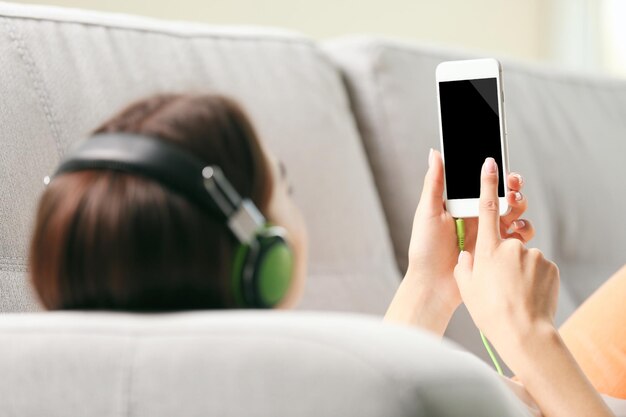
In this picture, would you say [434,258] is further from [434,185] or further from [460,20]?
[460,20]

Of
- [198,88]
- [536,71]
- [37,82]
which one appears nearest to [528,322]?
[198,88]

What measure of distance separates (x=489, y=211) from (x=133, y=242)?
1.10ft

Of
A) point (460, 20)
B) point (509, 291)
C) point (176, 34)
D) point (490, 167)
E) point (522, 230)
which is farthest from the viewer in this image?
point (460, 20)

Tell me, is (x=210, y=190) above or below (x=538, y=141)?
above

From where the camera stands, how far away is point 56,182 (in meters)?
0.67

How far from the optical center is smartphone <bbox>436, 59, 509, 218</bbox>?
1.03 m

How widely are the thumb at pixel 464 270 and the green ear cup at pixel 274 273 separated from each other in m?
0.19

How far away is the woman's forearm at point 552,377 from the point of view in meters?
0.73

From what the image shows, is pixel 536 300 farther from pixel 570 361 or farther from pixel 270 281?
pixel 270 281

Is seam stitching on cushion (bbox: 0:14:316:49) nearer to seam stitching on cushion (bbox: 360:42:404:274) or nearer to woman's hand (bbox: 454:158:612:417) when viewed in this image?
seam stitching on cushion (bbox: 360:42:404:274)

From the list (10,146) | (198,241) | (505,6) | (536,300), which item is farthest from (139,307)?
(505,6)

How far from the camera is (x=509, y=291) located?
0.77 m

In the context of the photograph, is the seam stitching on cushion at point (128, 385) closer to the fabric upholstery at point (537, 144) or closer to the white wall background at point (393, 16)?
the fabric upholstery at point (537, 144)

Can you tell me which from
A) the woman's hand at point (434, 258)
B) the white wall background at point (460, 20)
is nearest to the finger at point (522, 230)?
the woman's hand at point (434, 258)
